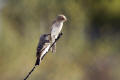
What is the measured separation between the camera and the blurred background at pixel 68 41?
413 inches

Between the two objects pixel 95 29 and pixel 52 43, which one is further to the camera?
pixel 95 29

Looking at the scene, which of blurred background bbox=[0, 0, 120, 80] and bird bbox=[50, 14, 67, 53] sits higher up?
bird bbox=[50, 14, 67, 53]

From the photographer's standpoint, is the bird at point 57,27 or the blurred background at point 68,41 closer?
the bird at point 57,27

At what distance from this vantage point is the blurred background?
1048 centimetres

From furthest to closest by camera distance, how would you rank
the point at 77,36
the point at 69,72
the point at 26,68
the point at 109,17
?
1. the point at 109,17
2. the point at 77,36
3. the point at 69,72
4. the point at 26,68

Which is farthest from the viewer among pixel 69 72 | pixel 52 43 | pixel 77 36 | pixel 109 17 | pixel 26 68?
pixel 109 17

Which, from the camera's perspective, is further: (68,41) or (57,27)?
(68,41)

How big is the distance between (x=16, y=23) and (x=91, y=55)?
1.69 m

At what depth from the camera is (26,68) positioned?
1006 cm

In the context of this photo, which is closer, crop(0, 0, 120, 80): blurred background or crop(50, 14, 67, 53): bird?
crop(50, 14, 67, 53): bird

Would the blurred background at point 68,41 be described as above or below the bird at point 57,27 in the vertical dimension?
below

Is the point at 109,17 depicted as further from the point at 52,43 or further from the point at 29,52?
the point at 52,43

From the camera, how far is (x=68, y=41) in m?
11.6

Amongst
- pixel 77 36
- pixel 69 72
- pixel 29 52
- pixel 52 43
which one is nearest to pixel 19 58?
pixel 29 52
